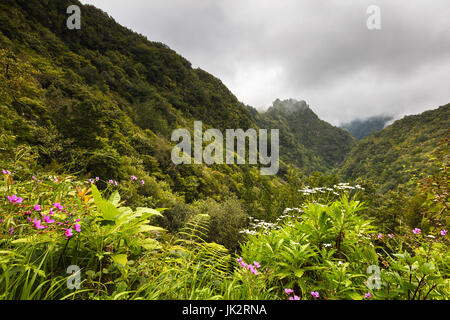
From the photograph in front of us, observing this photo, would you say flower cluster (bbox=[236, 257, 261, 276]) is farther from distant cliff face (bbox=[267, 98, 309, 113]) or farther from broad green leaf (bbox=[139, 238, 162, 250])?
distant cliff face (bbox=[267, 98, 309, 113])

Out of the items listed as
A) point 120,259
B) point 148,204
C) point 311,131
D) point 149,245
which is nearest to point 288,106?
point 311,131

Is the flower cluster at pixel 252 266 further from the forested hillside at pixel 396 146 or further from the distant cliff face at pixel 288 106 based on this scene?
the distant cliff face at pixel 288 106

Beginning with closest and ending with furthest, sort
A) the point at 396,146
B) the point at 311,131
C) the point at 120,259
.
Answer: the point at 120,259
the point at 396,146
the point at 311,131

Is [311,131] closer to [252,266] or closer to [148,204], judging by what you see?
[148,204]

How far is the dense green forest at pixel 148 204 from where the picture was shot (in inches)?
46.1

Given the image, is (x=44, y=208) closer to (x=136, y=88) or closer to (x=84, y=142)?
(x=84, y=142)

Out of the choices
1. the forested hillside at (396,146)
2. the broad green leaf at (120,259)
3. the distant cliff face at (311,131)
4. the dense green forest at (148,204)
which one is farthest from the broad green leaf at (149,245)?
the distant cliff face at (311,131)

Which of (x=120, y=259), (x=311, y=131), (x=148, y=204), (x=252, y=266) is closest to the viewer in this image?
(x=120, y=259)

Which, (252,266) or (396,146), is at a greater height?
(396,146)

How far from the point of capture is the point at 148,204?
6.33 m

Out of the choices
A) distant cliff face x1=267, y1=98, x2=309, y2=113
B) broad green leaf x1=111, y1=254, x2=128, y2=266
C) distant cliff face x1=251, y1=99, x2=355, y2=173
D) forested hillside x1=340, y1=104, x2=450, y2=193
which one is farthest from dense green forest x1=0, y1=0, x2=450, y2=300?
distant cliff face x1=267, y1=98, x2=309, y2=113

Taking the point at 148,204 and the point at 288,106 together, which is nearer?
the point at 148,204
